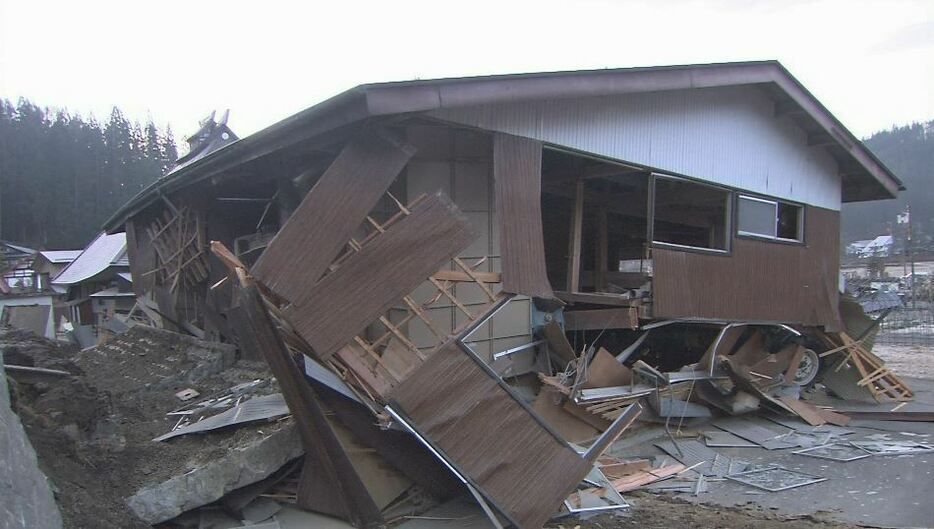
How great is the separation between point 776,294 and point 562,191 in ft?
14.7

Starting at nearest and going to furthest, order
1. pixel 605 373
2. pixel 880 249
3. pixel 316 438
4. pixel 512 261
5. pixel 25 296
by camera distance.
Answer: pixel 316 438
pixel 512 261
pixel 605 373
pixel 25 296
pixel 880 249

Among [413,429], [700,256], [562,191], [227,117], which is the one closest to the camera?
[413,429]

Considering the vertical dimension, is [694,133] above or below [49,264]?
above

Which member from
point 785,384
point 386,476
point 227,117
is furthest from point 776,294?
point 227,117

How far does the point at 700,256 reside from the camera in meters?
9.71

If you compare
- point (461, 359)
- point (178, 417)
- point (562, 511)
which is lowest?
point (562, 511)

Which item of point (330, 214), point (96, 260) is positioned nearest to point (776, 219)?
point (330, 214)

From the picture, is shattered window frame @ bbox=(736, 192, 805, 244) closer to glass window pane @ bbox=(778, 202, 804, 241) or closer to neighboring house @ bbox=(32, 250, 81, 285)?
glass window pane @ bbox=(778, 202, 804, 241)

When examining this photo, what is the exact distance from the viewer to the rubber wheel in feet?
39.0

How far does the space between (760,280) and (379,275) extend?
7.86 meters

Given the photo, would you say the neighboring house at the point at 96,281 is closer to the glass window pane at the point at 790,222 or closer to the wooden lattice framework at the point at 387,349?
the wooden lattice framework at the point at 387,349

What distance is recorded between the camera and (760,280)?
10.7 meters

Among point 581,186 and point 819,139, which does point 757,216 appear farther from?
point 581,186

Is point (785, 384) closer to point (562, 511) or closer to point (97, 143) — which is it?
point (562, 511)
